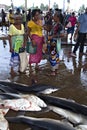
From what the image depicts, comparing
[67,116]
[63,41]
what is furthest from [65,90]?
[63,41]

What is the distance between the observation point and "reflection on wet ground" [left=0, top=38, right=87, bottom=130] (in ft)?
21.7

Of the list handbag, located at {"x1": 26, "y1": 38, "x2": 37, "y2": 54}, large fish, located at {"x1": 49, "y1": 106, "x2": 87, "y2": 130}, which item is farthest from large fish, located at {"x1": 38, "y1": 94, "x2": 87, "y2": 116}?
handbag, located at {"x1": 26, "y1": 38, "x2": 37, "y2": 54}

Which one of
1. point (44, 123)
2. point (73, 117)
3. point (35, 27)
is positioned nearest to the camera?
point (44, 123)

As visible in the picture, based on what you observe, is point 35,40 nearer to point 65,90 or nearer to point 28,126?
point 65,90

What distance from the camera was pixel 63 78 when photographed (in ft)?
26.9

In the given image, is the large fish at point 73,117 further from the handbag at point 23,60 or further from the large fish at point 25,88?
the handbag at point 23,60

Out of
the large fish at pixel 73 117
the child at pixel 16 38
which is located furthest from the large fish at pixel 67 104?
the child at pixel 16 38

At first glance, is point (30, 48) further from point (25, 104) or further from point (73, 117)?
point (73, 117)

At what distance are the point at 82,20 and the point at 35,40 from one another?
3.92 metres

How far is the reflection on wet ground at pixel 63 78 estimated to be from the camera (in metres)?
6.60

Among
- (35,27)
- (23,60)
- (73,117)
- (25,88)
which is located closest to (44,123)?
(73,117)

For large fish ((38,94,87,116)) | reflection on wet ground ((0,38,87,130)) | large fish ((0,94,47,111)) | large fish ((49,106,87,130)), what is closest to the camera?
large fish ((49,106,87,130))

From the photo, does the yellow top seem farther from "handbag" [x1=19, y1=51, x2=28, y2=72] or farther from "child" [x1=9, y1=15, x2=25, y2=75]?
"handbag" [x1=19, y1=51, x2=28, y2=72]

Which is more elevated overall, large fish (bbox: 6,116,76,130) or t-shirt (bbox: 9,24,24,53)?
t-shirt (bbox: 9,24,24,53)
